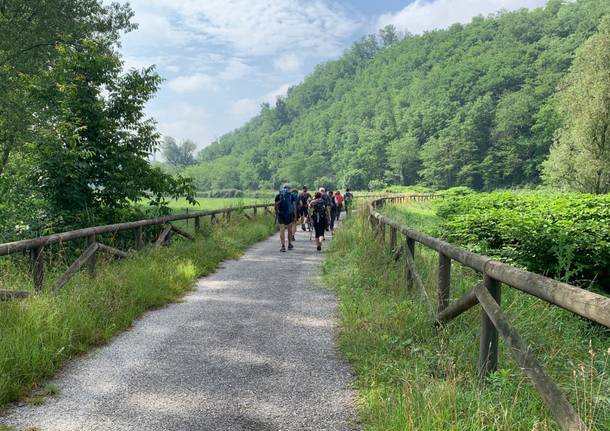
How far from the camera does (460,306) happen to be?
3760 millimetres


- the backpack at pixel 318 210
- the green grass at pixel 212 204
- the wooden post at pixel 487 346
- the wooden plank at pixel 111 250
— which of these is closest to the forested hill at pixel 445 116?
the green grass at pixel 212 204

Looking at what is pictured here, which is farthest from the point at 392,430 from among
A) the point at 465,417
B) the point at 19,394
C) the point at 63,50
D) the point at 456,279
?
the point at 63,50

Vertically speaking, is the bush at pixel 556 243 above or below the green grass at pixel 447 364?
above

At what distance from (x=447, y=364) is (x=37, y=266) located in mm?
4880

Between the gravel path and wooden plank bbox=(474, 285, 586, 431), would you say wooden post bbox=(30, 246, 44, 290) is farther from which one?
wooden plank bbox=(474, 285, 586, 431)

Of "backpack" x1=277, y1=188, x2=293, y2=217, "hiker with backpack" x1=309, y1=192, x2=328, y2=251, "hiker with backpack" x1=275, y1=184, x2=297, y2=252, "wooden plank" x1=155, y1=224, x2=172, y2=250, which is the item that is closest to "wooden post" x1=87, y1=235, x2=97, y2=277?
"wooden plank" x1=155, y1=224, x2=172, y2=250

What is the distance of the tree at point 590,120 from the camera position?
119 ft

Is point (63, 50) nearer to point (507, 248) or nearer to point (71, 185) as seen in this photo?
point (71, 185)

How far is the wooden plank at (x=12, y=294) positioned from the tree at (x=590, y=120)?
41725 mm

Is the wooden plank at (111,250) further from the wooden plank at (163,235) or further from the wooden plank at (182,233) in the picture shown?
the wooden plank at (182,233)

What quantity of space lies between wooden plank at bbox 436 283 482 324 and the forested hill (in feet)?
264

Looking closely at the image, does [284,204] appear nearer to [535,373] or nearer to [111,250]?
[111,250]

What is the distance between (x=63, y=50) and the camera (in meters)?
9.81

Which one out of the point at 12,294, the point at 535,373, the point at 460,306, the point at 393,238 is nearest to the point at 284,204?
the point at 393,238
